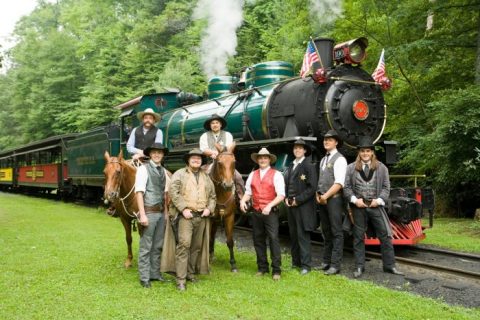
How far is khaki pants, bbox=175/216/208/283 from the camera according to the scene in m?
5.83

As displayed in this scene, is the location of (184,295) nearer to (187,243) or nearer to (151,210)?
(187,243)

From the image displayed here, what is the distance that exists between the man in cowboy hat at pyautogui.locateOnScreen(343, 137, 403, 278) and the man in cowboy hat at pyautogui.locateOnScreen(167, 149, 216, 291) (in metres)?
2.03

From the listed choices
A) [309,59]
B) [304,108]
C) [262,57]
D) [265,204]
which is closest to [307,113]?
[304,108]

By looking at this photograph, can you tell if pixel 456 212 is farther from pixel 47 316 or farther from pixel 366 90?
pixel 47 316

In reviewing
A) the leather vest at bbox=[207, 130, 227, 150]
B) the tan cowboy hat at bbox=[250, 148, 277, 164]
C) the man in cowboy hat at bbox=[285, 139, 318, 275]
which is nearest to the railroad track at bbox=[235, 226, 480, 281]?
the man in cowboy hat at bbox=[285, 139, 318, 275]

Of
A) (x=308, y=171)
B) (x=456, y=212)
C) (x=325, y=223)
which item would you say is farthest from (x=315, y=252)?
(x=456, y=212)

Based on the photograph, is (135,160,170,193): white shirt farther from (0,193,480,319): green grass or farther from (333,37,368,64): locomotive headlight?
(333,37,368,64): locomotive headlight

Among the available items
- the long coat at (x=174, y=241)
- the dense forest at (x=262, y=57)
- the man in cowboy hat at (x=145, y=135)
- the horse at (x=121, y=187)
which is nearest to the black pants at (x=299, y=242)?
the long coat at (x=174, y=241)

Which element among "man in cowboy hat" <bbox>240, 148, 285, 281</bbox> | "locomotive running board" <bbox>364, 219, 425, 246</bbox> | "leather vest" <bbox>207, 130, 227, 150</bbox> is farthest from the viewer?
"locomotive running board" <bbox>364, 219, 425, 246</bbox>

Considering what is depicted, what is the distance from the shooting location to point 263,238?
257 inches

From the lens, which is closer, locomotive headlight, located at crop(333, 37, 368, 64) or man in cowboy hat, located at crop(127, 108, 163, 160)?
man in cowboy hat, located at crop(127, 108, 163, 160)

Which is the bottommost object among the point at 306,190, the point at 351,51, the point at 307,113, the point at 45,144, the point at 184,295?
the point at 184,295

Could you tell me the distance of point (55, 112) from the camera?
35375 millimetres

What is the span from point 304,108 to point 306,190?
7.33 feet
